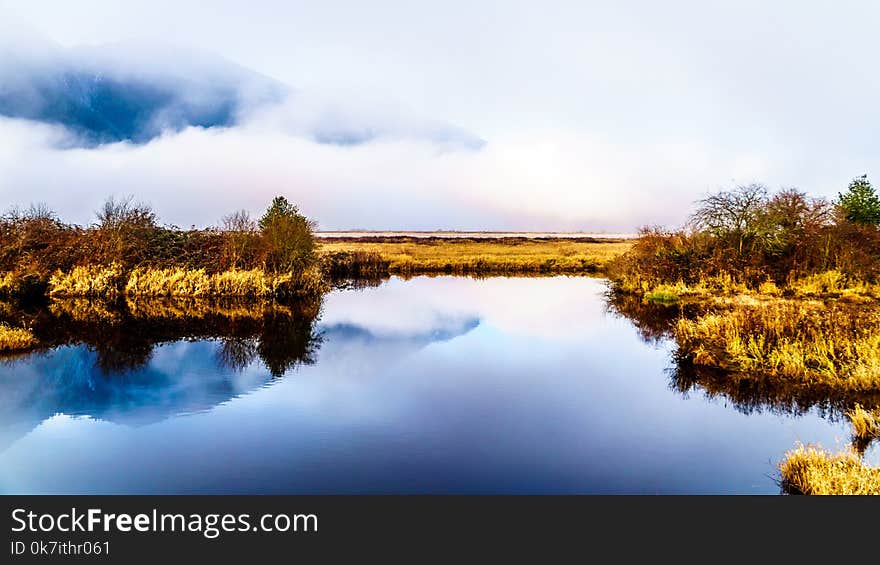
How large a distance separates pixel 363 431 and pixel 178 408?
450 centimetres

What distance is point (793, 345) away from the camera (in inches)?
580

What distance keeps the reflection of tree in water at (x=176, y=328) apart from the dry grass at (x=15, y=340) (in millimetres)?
441

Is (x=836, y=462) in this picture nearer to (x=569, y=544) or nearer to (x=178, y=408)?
(x=569, y=544)

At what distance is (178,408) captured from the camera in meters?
12.8

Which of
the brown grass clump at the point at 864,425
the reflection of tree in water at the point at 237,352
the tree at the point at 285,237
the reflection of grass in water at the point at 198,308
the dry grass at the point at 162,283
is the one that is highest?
the tree at the point at 285,237

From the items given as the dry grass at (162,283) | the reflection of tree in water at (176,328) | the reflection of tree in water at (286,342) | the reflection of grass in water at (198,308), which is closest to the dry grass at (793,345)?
the reflection of tree in water at (286,342)

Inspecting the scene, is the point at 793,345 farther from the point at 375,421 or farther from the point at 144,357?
the point at 144,357

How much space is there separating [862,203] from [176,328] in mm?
45393

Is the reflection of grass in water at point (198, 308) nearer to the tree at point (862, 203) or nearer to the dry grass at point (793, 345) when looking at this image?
the dry grass at point (793, 345)

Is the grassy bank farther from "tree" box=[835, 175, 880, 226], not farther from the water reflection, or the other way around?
"tree" box=[835, 175, 880, 226]

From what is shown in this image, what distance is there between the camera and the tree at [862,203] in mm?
41188

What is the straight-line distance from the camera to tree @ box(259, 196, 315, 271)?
3203cm

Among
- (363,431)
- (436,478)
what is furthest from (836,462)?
(363,431)

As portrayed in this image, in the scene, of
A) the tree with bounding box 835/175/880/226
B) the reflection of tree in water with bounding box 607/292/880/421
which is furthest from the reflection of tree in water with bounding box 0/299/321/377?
the tree with bounding box 835/175/880/226
